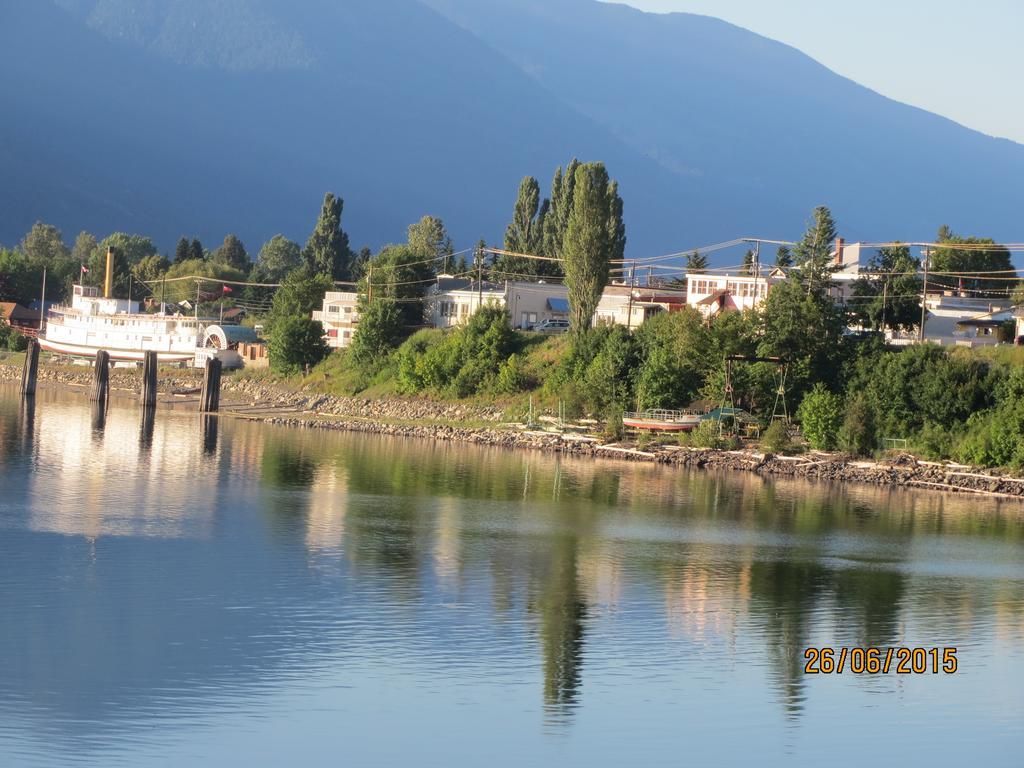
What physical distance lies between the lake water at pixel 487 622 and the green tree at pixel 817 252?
1996cm

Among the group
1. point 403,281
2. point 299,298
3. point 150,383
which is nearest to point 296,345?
point 403,281

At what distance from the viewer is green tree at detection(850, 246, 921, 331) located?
78875 mm

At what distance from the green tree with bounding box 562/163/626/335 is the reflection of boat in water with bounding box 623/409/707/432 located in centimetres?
961

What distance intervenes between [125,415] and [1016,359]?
53.7 meters

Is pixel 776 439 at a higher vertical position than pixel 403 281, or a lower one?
lower

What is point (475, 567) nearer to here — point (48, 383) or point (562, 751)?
point (562, 751)

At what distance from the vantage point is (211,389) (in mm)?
94688

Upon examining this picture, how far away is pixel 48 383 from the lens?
383ft

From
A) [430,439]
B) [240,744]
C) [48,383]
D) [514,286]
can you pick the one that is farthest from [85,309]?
[240,744]

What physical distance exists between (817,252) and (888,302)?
546 centimetres

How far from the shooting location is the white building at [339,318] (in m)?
107

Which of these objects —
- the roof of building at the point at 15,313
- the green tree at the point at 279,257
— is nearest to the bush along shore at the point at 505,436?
the roof of building at the point at 15,313

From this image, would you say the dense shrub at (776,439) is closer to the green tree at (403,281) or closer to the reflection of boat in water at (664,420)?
the reflection of boat in water at (664,420)
